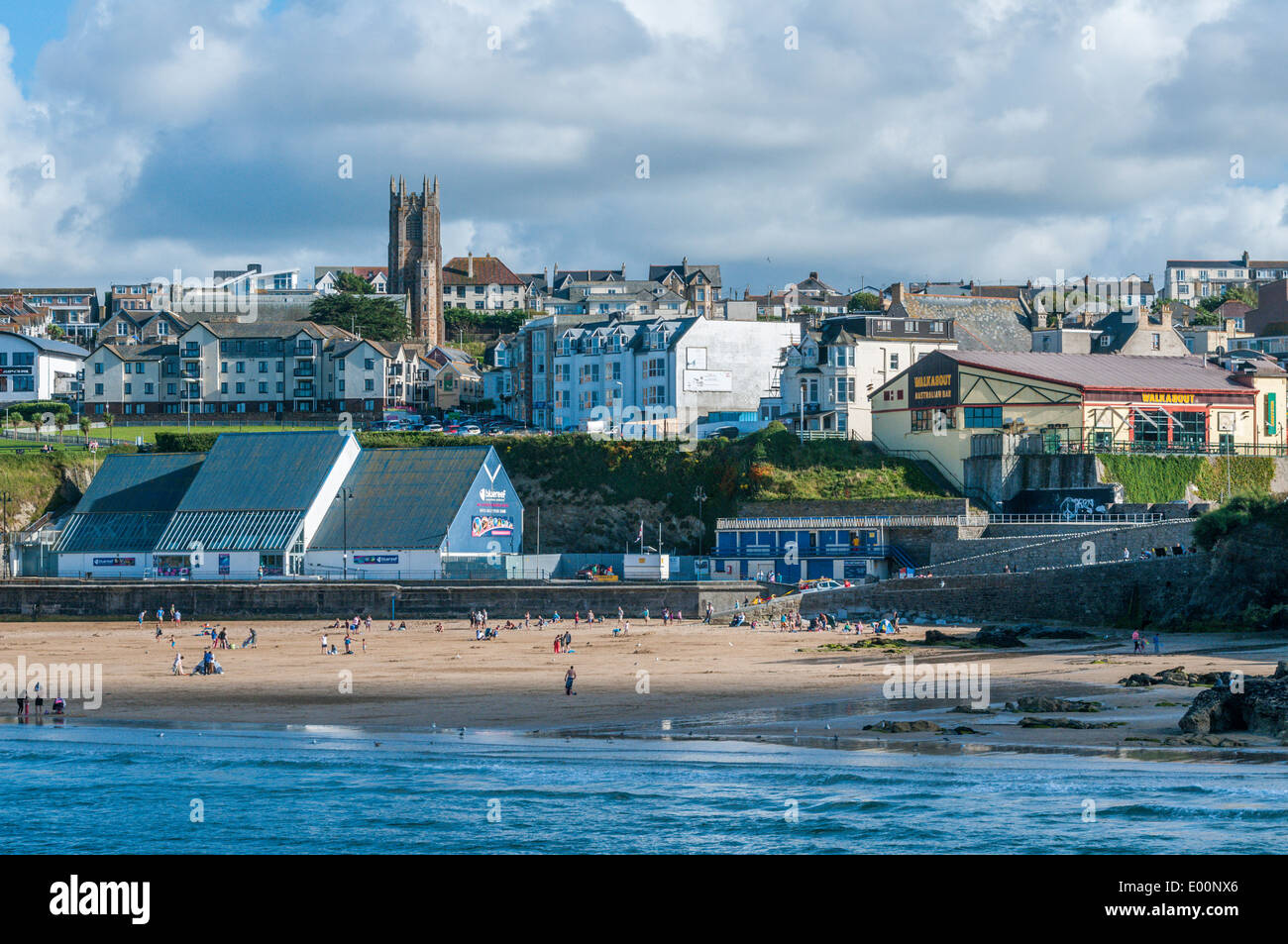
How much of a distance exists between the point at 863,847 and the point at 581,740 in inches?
405

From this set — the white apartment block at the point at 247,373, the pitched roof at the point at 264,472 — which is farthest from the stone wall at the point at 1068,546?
the white apartment block at the point at 247,373

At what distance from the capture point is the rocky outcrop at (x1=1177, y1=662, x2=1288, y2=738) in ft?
87.9

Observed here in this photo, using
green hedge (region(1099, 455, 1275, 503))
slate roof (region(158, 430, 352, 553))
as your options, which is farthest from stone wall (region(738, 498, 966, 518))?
slate roof (region(158, 430, 352, 553))

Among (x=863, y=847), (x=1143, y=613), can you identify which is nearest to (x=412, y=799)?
(x=863, y=847)

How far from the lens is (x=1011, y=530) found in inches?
2424

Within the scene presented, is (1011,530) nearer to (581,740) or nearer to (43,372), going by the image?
(581,740)

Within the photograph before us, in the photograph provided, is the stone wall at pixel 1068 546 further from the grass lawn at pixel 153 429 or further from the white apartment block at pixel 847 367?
the grass lawn at pixel 153 429

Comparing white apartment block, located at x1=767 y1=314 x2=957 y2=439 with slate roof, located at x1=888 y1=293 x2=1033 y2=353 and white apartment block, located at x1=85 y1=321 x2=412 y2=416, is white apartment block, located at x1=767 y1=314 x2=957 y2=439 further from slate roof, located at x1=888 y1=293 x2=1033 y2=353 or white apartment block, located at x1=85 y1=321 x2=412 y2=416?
white apartment block, located at x1=85 y1=321 x2=412 y2=416

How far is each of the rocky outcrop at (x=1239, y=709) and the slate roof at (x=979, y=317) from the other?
211ft

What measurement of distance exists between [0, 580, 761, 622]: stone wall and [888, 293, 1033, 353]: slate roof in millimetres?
38846

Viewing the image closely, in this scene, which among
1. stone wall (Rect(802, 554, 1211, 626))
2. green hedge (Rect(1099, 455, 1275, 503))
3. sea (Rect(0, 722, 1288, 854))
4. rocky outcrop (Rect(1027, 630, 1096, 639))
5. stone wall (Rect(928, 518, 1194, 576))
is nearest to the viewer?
sea (Rect(0, 722, 1288, 854))

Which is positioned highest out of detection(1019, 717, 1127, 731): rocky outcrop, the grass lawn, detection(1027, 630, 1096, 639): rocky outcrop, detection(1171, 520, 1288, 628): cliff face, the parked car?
the grass lawn

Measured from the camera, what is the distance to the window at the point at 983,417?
7316 centimetres

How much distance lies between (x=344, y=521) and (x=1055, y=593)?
34760 mm
